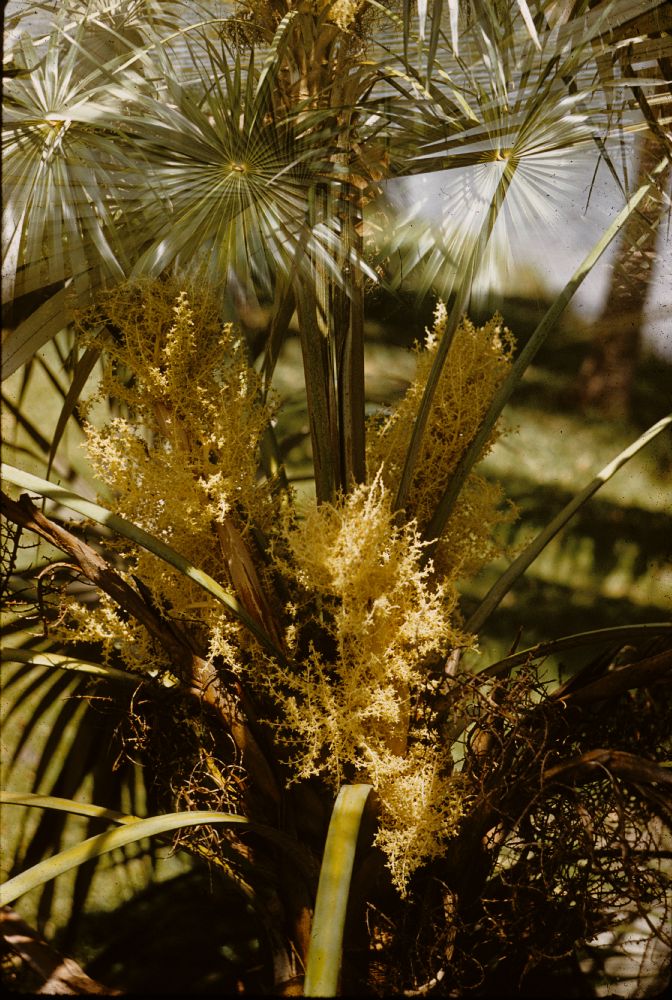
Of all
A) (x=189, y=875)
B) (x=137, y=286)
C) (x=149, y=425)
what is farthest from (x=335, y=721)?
(x=189, y=875)

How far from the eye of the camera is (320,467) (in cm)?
89

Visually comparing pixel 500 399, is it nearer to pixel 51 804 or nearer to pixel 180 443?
pixel 180 443

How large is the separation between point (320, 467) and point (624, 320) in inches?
27.3

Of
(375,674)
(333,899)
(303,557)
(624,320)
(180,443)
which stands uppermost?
(624,320)

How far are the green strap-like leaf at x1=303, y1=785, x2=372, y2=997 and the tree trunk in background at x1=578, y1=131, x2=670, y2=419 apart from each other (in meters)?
0.88

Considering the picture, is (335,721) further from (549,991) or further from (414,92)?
(414,92)

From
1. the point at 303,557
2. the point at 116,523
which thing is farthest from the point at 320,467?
the point at 116,523

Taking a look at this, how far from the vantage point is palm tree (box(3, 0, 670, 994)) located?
0.79 metres

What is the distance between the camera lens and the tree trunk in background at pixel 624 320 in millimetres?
1128

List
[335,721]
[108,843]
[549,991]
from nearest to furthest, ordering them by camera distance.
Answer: [108,843], [335,721], [549,991]

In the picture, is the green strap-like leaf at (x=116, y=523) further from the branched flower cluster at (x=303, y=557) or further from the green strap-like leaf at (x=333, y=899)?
the green strap-like leaf at (x=333, y=899)

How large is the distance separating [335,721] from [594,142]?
75 centimetres

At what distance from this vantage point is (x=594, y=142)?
3.12 feet

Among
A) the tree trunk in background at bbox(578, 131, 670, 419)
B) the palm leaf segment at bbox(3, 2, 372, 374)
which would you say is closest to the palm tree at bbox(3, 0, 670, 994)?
the palm leaf segment at bbox(3, 2, 372, 374)
